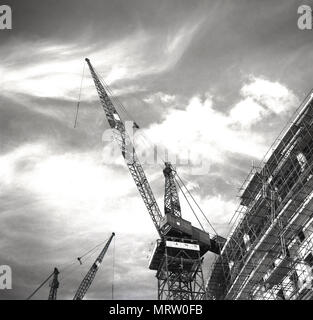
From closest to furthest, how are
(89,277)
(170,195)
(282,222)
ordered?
1. (282,222)
2. (170,195)
3. (89,277)

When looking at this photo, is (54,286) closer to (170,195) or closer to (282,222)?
(170,195)

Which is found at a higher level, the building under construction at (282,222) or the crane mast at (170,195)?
the crane mast at (170,195)

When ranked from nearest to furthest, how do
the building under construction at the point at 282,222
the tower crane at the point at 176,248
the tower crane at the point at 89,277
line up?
the building under construction at the point at 282,222
the tower crane at the point at 176,248
the tower crane at the point at 89,277

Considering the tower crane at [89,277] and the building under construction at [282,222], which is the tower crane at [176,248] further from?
the tower crane at [89,277]

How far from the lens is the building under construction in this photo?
3144cm

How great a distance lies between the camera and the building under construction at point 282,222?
103 ft

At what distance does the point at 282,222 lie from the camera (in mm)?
33719

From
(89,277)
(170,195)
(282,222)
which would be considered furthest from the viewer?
(89,277)

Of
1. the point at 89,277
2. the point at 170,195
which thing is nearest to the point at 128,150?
the point at 170,195

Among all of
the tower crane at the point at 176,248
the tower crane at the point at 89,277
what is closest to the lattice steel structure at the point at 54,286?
the tower crane at the point at 89,277
